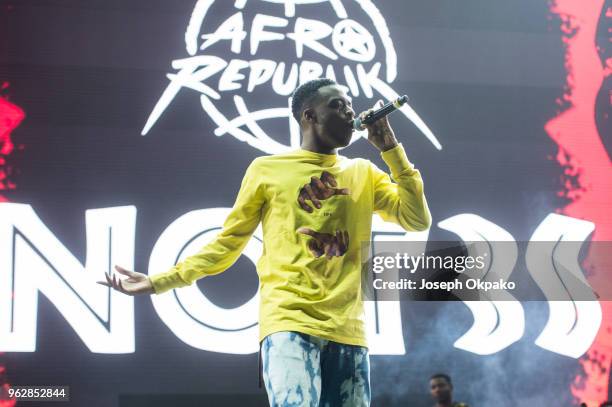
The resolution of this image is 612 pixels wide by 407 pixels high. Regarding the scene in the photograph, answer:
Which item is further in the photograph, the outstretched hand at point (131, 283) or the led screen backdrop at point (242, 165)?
the led screen backdrop at point (242, 165)

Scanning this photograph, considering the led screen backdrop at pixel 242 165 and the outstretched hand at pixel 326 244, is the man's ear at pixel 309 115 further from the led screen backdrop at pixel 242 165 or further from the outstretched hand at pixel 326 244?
the led screen backdrop at pixel 242 165

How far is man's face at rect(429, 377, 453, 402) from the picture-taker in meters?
3.63

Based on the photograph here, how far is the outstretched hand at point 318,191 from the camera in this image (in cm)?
196

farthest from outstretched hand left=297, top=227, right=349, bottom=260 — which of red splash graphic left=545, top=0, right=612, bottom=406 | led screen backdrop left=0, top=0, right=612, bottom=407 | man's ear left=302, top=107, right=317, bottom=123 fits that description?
red splash graphic left=545, top=0, right=612, bottom=406

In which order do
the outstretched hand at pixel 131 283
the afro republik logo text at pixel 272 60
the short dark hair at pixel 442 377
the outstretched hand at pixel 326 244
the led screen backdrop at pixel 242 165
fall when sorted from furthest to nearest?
1. the afro republik logo text at pixel 272 60
2. the short dark hair at pixel 442 377
3. the led screen backdrop at pixel 242 165
4. the outstretched hand at pixel 131 283
5. the outstretched hand at pixel 326 244

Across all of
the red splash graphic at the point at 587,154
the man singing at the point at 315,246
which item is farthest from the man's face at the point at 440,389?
the man singing at the point at 315,246

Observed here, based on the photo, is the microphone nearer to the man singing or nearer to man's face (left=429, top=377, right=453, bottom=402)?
the man singing

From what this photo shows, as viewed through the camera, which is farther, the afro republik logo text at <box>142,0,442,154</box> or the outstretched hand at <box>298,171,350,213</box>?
the afro republik logo text at <box>142,0,442,154</box>

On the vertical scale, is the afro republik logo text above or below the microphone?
above

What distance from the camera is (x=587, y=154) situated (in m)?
4.07

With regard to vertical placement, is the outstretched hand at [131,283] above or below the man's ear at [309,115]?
below

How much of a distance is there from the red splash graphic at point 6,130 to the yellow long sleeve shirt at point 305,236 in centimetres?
186

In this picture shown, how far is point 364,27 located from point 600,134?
1235mm

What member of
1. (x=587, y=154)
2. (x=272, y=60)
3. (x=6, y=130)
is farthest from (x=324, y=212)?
(x=587, y=154)
